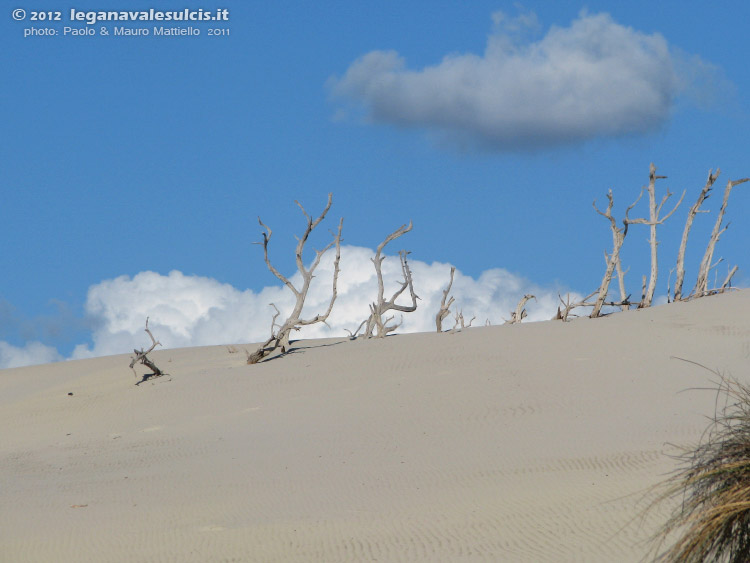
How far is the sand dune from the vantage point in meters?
9.23

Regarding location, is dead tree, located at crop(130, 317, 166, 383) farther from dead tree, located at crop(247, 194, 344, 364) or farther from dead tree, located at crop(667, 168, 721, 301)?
dead tree, located at crop(667, 168, 721, 301)

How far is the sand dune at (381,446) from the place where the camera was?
30.3 feet

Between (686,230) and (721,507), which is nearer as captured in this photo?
(721,507)

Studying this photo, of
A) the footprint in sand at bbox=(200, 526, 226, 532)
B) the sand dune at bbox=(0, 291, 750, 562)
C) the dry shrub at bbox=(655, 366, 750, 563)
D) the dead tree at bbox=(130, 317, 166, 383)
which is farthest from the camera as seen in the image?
the dead tree at bbox=(130, 317, 166, 383)

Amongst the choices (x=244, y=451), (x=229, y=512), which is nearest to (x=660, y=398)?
(x=244, y=451)

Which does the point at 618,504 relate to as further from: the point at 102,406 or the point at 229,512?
the point at 102,406

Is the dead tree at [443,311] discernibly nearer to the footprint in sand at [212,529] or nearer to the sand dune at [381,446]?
the sand dune at [381,446]

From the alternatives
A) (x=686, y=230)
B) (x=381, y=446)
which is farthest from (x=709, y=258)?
(x=381, y=446)

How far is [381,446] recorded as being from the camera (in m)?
12.9

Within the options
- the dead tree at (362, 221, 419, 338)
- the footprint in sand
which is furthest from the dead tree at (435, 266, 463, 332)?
the footprint in sand

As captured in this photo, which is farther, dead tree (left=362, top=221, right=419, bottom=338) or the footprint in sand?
dead tree (left=362, top=221, right=419, bottom=338)

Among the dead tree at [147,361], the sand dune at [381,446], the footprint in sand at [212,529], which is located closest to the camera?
the sand dune at [381,446]

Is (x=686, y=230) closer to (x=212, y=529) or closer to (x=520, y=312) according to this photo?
(x=520, y=312)

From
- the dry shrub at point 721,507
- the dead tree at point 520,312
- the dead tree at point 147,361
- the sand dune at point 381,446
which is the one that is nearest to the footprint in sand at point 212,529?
the sand dune at point 381,446
